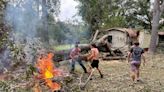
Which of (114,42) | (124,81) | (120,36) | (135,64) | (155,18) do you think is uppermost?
(155,18)

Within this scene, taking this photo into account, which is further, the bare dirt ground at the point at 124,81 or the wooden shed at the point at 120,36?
the wooden shed at the point at 120,36

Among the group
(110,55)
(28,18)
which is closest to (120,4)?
(110,55)

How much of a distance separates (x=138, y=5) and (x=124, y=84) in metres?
35.1

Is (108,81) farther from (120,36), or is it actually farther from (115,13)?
(115,13)

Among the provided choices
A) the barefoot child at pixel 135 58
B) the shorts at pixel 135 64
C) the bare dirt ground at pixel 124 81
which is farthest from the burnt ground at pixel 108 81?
the shorts at pixel 135 64

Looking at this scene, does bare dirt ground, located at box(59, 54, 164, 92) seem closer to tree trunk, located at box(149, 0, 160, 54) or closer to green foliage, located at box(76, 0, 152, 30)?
tree trunk, located at box(149, 0, 160, 54)

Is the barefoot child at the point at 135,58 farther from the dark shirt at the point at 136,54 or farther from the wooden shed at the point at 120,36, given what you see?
the wooden shed at the point at 120,36

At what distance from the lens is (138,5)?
160ft

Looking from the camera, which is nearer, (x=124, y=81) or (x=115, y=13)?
(x=124, y=81)

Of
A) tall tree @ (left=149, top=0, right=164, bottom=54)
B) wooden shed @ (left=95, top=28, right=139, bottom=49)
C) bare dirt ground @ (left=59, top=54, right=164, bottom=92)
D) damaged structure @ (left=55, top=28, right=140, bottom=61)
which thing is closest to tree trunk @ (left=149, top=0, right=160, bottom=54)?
tall tree @ (left=149, top=0, right=164, bottom=54)

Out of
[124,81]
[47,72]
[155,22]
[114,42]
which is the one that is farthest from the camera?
[114,42]

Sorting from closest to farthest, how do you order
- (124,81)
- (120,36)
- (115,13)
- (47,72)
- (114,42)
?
(47,72), (124,81), (120,36), (114,42), (115,13)

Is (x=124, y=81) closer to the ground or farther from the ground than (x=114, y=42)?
closer to the ground

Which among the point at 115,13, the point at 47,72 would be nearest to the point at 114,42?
the point at 115,13
